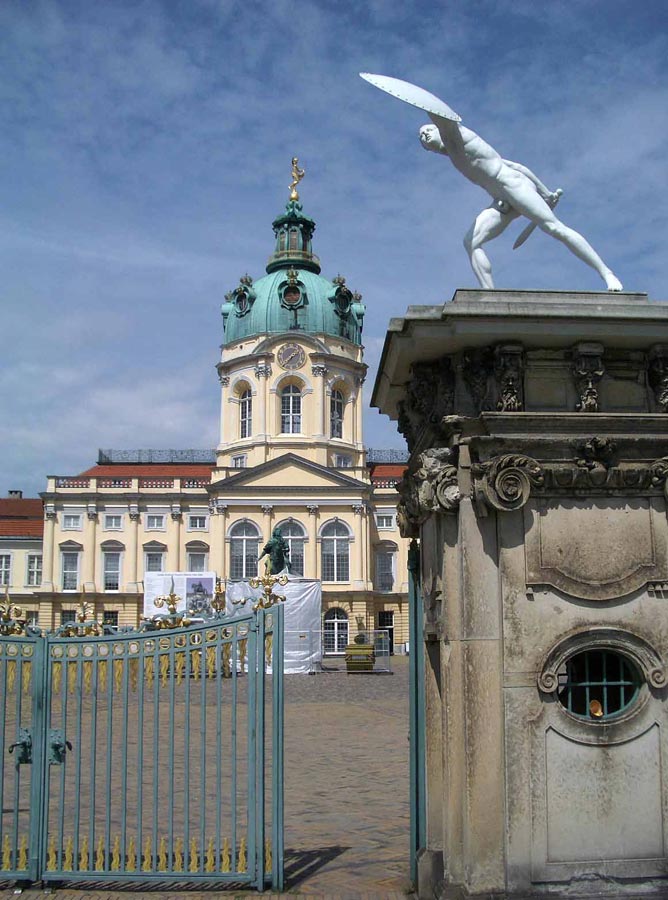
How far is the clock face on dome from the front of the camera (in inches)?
2355

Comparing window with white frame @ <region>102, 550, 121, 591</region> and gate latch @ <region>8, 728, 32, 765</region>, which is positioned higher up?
window with white frame @ <region>102, 550, 121, 591</region>

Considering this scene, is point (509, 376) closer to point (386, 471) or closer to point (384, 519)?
point (384, 519)

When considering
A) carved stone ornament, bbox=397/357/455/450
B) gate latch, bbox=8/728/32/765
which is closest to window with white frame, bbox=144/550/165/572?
gate latch, bbox=8/728/32/765

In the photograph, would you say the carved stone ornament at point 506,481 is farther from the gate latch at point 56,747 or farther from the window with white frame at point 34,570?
the window with white frame at point 34,570

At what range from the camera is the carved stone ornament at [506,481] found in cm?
609

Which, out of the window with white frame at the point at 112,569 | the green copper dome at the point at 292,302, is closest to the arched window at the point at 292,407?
the green copper dome at the point at 292,302

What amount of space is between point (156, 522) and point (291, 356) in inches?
499

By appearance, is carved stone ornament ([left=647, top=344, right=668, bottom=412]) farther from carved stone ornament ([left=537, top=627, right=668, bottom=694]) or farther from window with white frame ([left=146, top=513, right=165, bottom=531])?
window with white frame ([left=146, top=513, right=165, bottom=531])

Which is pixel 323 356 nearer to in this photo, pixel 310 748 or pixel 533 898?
pixel 310 748

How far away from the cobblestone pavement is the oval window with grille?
1.88m

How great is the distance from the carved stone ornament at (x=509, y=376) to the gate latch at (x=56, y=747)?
3763mm

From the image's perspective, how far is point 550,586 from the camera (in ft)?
20.2

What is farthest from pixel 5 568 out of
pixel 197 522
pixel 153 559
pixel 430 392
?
pixel 430 392

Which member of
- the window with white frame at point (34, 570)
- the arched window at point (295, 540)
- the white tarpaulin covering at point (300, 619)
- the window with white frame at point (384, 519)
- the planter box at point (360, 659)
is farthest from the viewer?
the window with white frame at point (34, 570)
